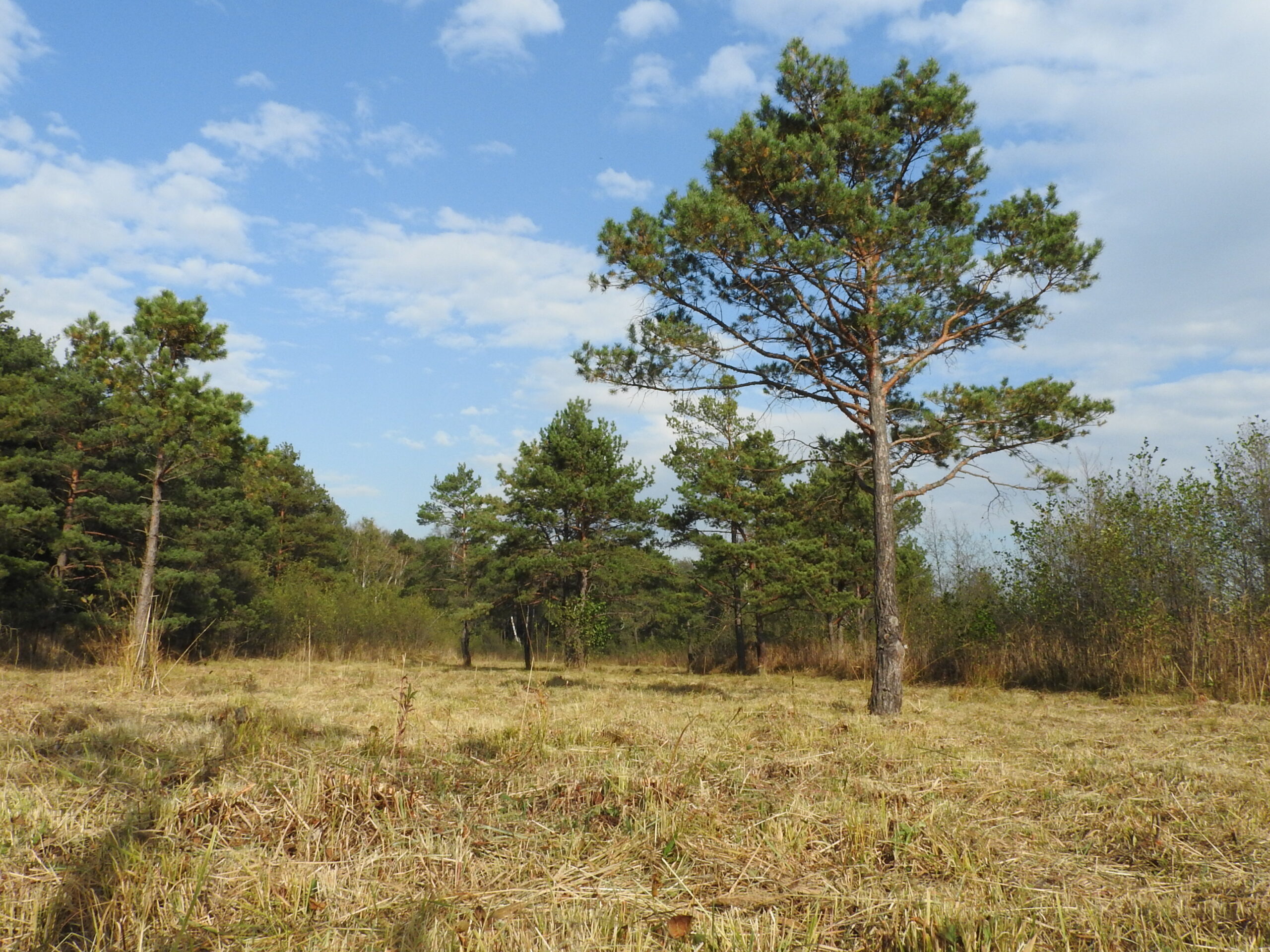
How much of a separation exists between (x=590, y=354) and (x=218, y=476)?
66.4 ft

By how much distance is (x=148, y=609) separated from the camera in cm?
1617

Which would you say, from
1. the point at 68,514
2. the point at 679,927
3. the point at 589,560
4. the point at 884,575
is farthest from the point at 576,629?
the point at 679,927

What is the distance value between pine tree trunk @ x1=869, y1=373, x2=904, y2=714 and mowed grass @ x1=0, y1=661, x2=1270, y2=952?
3343mm

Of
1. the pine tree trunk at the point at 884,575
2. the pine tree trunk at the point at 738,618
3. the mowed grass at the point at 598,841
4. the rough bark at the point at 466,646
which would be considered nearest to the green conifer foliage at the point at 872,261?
the pine tree trunk at the point at 884,575

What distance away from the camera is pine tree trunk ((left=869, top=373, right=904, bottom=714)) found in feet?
31.7

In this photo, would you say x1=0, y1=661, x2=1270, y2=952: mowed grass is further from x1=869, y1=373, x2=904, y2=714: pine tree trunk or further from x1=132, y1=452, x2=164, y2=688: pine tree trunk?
x1=132, y1=452, x2=164, y2=688: pine tree trunk

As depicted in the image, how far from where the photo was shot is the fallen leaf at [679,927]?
2.59 meters

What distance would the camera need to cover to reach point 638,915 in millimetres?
2777

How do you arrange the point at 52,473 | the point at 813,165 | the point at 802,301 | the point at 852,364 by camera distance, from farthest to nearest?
the point at 52,473, the point at 852,364, the point at 802,301, the point at 813,165

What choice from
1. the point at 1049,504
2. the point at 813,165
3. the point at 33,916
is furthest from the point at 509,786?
the point at 1049,504

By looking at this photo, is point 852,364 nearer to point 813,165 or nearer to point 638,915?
point 813,165

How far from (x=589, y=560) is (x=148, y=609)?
1184 centimetres

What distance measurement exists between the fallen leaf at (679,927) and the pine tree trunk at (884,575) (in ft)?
24.9

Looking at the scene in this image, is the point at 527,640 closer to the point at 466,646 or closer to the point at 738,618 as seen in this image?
the point at 466,646
